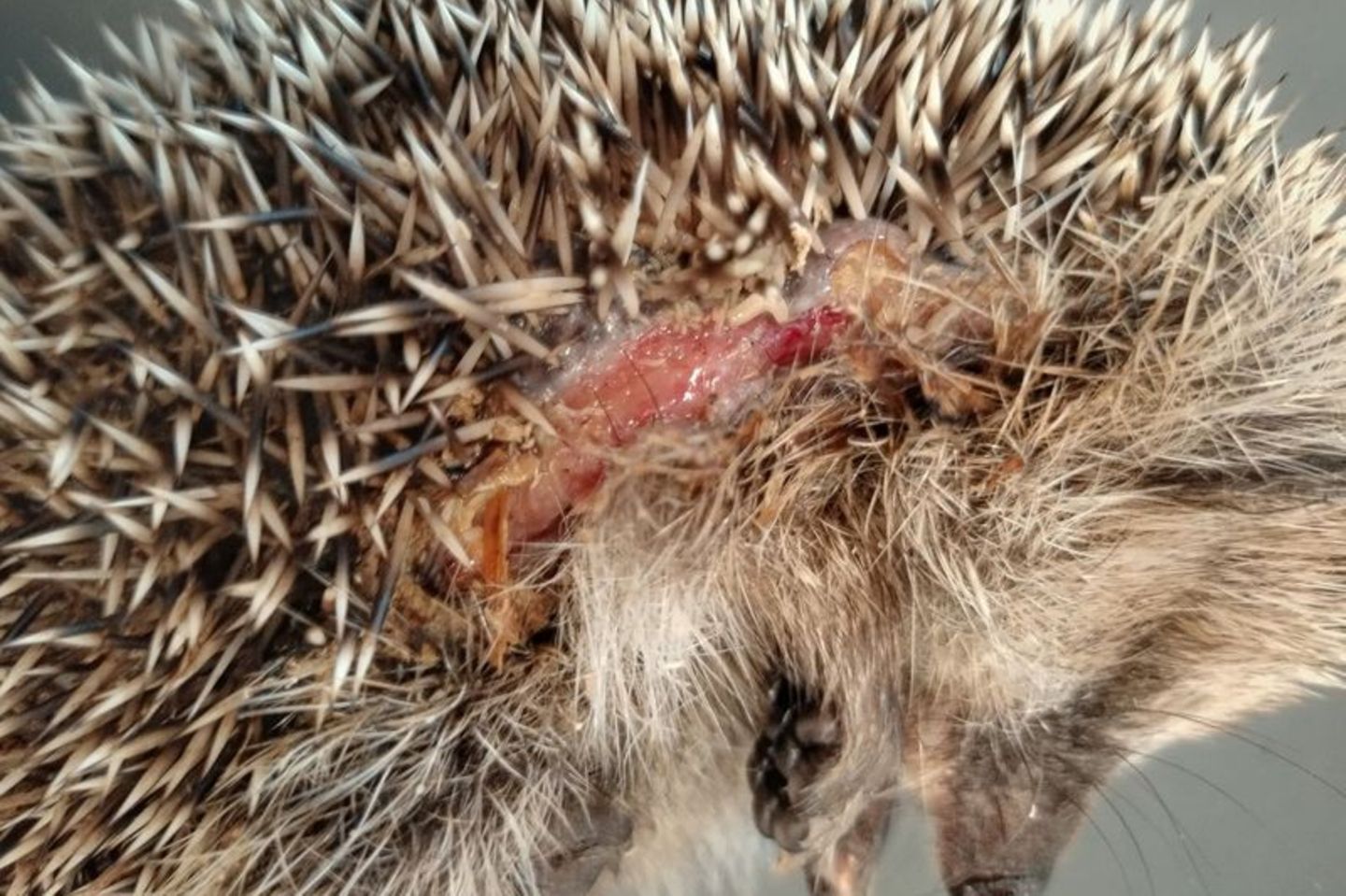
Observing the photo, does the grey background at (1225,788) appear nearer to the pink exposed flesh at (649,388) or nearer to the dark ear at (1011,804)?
the dark ear at (1011,804)

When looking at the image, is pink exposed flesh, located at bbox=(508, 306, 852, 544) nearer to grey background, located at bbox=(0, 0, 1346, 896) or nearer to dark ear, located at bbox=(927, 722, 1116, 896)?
dark ear, located at bbox=(927, 722, 1116, 896)

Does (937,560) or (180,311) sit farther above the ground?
(180,311)

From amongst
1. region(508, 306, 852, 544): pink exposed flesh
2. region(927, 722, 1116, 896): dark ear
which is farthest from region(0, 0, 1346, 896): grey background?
region(508, 306, 852, 544): pink exposed flesh

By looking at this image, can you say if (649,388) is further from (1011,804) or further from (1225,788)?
(1225,788)

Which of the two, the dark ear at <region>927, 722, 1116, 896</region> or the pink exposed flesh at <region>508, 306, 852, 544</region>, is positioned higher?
the pink exposed flesh at <region>508, 306, 852, 544</region>

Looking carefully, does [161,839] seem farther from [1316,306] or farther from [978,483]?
[1316,306]

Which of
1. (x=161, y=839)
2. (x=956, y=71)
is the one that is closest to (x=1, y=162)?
(x=161, y=839)

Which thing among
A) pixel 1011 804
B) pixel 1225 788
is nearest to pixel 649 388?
pixel 1011 804
